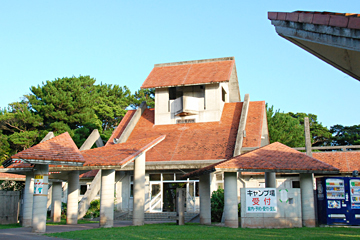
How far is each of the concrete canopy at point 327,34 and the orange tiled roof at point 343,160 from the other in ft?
63.1

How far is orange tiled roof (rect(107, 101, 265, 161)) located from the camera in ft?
84.4

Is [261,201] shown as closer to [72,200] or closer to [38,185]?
[38,185]

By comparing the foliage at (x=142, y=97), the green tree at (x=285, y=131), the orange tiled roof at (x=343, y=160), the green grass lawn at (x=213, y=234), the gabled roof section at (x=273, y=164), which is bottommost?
the green grass lawn at (x=213, y=234)

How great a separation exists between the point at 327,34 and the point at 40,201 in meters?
12.0

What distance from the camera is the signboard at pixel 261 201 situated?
52.1 ft

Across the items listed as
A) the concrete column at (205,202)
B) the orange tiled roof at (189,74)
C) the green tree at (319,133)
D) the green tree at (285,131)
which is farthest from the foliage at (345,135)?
the concrete column at (205,202)

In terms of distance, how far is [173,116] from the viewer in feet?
101

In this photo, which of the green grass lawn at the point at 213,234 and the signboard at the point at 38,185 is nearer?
the green grass lawn at the point at 213,234

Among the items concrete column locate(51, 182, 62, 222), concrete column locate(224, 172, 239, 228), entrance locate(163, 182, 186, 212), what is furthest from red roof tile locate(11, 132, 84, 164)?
entrance locate(163, 182, 186, 212)

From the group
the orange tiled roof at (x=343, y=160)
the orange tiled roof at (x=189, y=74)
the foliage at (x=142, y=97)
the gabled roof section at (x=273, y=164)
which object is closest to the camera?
the gabled roof section at (x=273, y=164)

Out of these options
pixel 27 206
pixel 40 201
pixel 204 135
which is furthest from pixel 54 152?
pixel 204 135

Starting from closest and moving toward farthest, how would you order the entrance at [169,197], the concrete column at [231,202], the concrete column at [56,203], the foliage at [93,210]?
the concrete column at [231,202], the concrete column at [56,203], the foliage at [93,210], the entrance at [169,197]

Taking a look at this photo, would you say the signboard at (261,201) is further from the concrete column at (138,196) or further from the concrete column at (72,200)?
the concrete column at (72,200)

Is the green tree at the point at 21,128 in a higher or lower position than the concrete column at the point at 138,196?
higher
